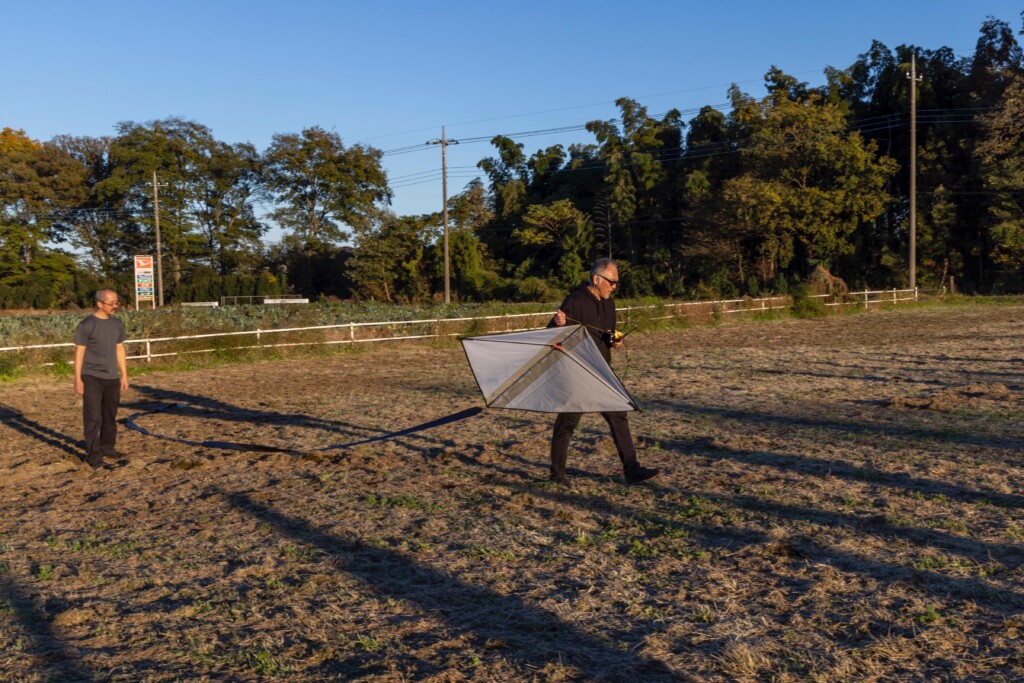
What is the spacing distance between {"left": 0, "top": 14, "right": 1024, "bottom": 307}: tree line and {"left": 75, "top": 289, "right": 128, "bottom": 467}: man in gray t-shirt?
41.5 metres

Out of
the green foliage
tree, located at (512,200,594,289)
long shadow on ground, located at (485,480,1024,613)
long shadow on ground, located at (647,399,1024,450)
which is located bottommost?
long shadow on ground, located at (485,480,1024,613)

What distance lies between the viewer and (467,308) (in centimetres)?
3148

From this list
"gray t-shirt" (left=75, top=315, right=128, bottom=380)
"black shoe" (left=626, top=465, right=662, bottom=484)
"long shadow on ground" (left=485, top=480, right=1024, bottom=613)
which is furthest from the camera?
"gray t-shirt" (left=75, top=315, right=128, bottom=380)

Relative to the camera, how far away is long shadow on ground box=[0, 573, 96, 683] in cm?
385

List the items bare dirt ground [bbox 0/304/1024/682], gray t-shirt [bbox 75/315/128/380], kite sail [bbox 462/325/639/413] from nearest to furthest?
bare dirt ground [bbox 0/304/1024/682]
kite sail [bbox 462/325/639/413]
gray t-shirt [bbox 75/315/128/380]

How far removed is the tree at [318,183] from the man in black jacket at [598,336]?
173 ft

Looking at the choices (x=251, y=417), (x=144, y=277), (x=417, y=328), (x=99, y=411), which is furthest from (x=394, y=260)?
(x=99, y=411)

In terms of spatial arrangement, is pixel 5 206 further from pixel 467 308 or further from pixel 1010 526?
pixel 1010 526

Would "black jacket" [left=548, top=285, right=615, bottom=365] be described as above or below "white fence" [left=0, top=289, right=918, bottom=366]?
above

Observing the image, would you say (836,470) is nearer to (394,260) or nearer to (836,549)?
(836,549)

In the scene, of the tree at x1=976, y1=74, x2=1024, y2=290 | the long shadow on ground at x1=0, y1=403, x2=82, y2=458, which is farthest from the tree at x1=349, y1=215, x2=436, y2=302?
the long shadow on ground at x1=0, y1=403, x2=82, y2=458

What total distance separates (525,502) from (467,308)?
81.3 ft

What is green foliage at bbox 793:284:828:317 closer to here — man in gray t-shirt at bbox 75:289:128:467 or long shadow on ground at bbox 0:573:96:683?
man in gray t-shirt at bbox 75:289:128:467

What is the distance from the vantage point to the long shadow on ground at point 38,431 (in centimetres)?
1016
